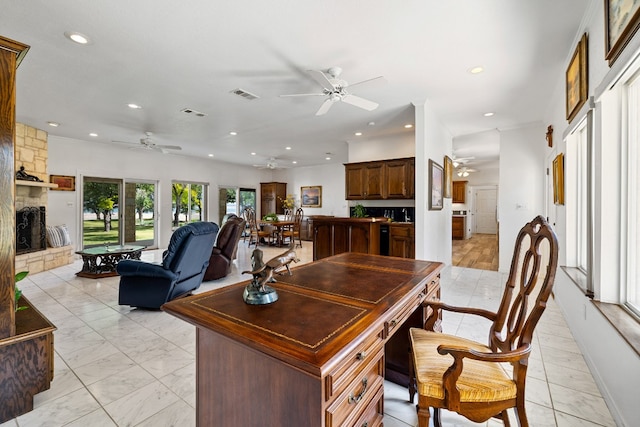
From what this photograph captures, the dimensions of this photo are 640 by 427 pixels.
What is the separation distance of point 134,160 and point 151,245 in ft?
7.64

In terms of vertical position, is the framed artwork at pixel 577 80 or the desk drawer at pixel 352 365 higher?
the framed artwork at pixel 577 80

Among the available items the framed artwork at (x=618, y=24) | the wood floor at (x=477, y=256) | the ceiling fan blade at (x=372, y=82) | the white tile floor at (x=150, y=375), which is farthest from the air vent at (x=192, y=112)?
the wood floor at (x=477, y=256)

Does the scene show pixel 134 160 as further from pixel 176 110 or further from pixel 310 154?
pixel 310 154

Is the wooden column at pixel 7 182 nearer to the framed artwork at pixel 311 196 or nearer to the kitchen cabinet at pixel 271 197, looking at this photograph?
the framed artwork at pixel 311 196

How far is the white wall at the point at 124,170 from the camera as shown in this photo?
20.1 ft

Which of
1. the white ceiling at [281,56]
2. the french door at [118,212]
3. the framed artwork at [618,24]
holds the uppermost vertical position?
the white ceiling at [281,56]

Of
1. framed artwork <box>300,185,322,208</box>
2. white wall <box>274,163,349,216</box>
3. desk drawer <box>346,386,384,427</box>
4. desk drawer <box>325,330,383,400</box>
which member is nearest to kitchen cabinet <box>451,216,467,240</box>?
white wall <box>274,163,349,216</box>

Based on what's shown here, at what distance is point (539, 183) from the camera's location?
500 centimetres

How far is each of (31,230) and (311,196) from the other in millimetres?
7268

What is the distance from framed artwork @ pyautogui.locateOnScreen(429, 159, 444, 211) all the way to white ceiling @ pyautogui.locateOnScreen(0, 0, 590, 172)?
2.91 feet

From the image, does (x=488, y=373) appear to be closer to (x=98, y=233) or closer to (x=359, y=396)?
(x=359, y=396)

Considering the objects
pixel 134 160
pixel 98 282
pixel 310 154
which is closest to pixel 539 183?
pixel 310 154

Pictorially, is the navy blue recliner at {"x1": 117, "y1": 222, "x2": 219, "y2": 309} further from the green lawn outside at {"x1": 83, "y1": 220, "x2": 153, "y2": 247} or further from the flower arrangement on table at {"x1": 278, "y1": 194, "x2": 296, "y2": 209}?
the flower arrangement on table at {"x1": 278, "y1": 194, "x2": 296, "y2": 209}

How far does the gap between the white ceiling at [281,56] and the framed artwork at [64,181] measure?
151 cm
